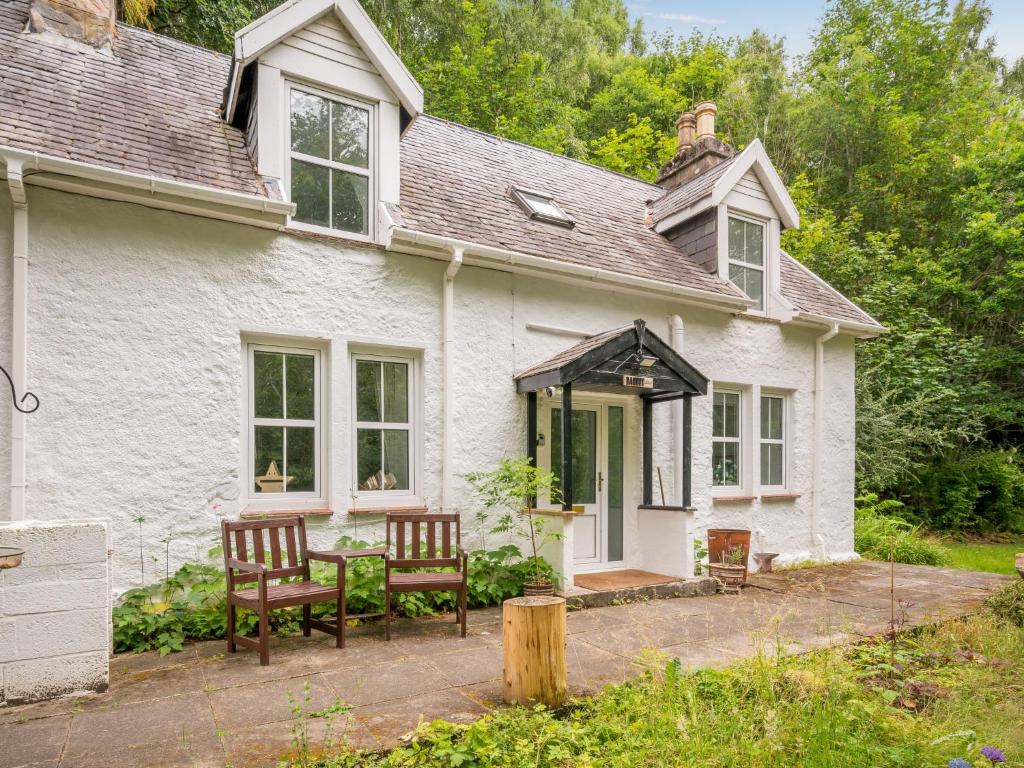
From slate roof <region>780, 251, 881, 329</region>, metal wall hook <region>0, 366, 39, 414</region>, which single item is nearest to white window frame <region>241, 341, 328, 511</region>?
metal wall hook <region>0, 366, 39, 414</region>

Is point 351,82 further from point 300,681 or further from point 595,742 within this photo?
point 595,742

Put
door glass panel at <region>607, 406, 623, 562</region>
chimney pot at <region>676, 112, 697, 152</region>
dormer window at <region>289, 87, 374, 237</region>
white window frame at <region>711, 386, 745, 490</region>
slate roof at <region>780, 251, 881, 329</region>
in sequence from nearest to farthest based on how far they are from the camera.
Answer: dormer window at <region>289, 87, 374, 237</region>
door glass panel at <region>607, 406, 623, 562</region>
white window frame at <region>711, 386, 745, 490</region>
slate roof at <region>780, 251, 881, 329</region>
chimney pot at <region>676, 112, 697, 152</region>

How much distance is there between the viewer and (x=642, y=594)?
7184 mm

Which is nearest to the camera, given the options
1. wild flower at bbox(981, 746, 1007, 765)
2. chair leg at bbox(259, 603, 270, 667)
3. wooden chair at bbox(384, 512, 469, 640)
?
wild flower at bbox(981, 746, 1007, 765)

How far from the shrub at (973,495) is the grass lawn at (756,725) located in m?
11.1

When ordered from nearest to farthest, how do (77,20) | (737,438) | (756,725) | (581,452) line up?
(756,725), (77,20), (581,452), (737,438)

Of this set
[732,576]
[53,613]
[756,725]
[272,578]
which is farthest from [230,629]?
[732,576]

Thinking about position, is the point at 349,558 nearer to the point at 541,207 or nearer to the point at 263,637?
the point at 263,637

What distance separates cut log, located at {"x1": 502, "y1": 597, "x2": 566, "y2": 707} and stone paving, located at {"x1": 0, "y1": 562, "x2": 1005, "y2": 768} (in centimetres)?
24

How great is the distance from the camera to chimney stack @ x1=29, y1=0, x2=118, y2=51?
6871mm

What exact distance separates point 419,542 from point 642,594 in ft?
9.00

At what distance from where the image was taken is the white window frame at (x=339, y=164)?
6.56 meters

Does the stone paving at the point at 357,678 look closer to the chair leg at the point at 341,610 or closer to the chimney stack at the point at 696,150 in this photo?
the chair leg at the point at 341,610

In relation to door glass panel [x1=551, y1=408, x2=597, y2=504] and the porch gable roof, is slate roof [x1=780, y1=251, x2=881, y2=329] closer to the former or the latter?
the porch gable roof
